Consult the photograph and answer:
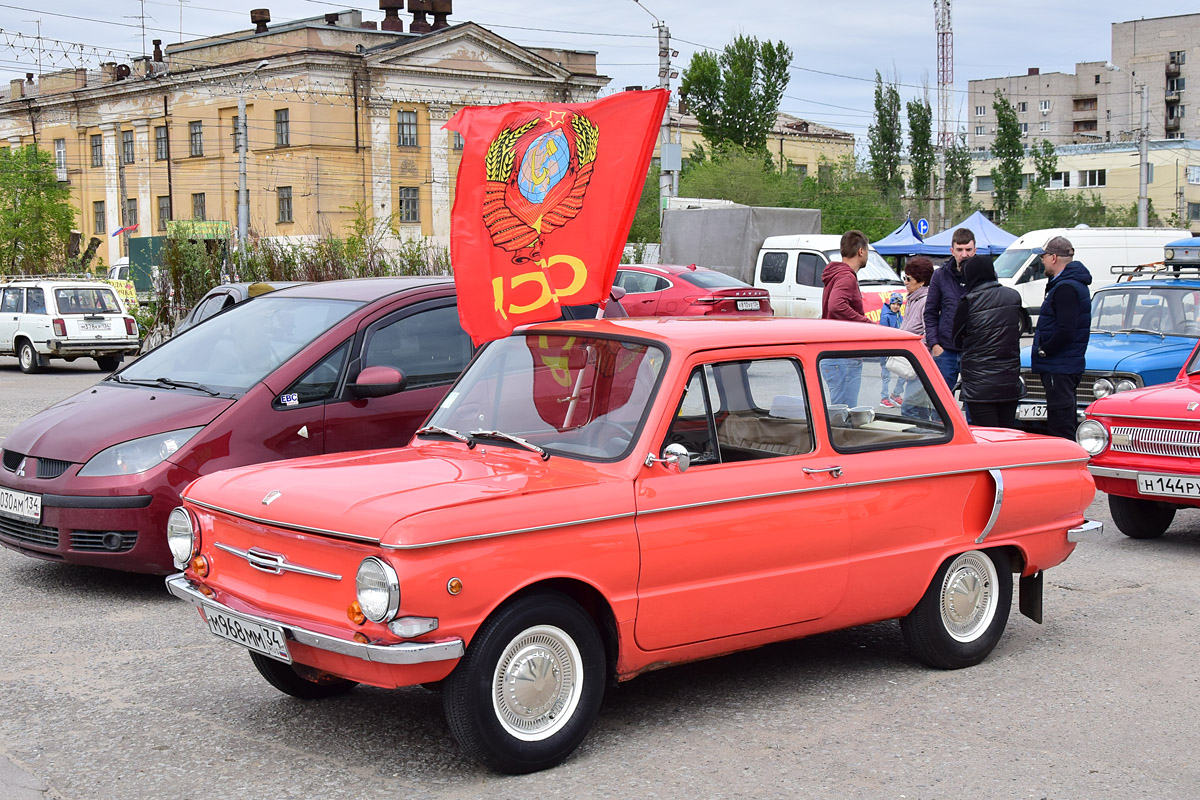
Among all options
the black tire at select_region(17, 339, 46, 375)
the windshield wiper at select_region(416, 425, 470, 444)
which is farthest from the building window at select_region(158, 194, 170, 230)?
the windshield wiper at select_region(416, 425, 470, 444)

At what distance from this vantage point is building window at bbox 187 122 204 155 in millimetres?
61562

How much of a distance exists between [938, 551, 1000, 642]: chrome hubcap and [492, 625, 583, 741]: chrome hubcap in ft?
6.81

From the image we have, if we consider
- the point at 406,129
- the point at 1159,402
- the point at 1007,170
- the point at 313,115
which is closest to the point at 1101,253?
the point at 1159,402

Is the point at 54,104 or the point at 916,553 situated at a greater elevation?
the point at 54,104

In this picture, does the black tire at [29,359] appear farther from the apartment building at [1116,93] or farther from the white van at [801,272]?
the apartment building at [1116,93]

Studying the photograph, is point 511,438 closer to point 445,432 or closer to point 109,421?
point 445,432

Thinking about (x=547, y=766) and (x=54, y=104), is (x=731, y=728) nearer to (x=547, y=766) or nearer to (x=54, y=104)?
(x=547, y=766)

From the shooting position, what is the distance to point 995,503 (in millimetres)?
5926

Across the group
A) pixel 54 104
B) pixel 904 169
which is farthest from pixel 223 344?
pixel 54 104

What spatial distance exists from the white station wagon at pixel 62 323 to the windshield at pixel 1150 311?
769 inches

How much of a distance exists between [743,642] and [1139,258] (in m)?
23.1

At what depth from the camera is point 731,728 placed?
5176mm

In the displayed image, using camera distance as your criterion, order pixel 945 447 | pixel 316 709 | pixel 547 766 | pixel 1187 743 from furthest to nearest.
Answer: pixel 945 447, pixel 316 709, pixel 1187 743, pixel 547 766

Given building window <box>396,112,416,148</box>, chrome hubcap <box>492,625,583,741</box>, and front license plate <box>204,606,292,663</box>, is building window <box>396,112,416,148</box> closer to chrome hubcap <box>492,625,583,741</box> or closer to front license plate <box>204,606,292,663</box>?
front license plate <box>204,606,292,663</box>
